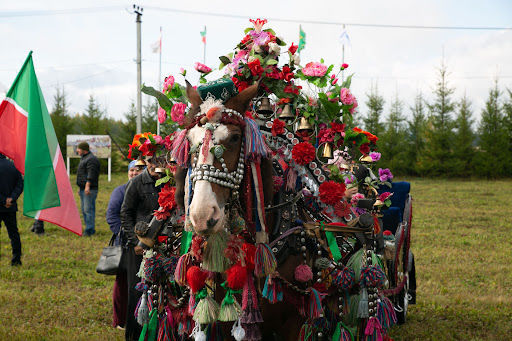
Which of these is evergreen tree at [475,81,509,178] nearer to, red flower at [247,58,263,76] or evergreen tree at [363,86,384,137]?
evergreen tree at [363,86,384,137]

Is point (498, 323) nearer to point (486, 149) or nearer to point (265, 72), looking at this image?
point (265, 72)

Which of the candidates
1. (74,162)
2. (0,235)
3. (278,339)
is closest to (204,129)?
(278,339)

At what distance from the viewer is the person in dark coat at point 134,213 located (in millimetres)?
4848

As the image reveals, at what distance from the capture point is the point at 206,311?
3.15 m

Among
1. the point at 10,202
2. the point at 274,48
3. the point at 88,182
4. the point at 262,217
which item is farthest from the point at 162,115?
the point at 88,182

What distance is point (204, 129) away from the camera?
2.74 meters

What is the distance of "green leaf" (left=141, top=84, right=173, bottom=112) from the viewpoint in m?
3.59

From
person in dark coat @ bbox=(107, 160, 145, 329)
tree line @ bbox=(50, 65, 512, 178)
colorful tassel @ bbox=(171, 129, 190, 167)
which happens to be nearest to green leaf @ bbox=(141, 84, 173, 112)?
colorful tassel @ bbox=(171, 129, 190, 167)

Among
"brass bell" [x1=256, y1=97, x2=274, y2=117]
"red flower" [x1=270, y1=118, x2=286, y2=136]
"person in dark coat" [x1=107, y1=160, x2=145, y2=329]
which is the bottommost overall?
"person in dark coat" [x1=107, y1=160, x2=145, y2=329]

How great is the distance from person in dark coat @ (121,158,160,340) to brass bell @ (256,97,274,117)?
1499mm

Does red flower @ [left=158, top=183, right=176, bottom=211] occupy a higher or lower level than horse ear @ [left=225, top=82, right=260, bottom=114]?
lower

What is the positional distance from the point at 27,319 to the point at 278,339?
3743 mm

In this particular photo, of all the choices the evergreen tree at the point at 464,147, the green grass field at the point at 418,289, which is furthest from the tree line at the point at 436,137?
the green grass field at the point at 418,289

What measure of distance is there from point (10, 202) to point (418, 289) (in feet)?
21.9
